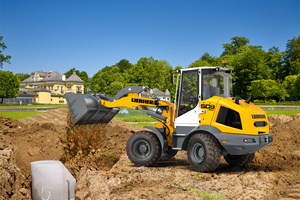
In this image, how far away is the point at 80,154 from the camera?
10953 mm

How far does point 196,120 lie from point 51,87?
323 ft

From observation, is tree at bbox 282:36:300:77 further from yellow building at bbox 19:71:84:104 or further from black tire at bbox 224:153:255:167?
black tire at bbox 224:153:255:167

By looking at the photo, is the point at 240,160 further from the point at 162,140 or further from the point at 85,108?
the point at 85,108

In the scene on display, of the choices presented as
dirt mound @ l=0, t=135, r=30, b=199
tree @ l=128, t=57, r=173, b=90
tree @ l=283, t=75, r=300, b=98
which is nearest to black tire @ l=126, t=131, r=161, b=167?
dirt mound @ l=0, t=135, r=30, b=199

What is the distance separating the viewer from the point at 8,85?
7800cm

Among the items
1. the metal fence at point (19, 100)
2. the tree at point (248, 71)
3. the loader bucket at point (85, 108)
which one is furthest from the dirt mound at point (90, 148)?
the metal fence at point (19, 100)

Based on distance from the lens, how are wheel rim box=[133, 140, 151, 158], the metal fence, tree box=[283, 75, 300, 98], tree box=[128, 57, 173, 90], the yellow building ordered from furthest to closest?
the yellow building, the metal fence, tree box=[283, 75, 300, 98], tree box=[128, 57, 173, 90], wheel rim box=[133, 140, 151, 158]

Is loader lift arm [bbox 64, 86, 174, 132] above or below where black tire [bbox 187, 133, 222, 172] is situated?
above

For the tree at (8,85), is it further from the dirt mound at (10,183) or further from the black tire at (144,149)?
the black tire at (144,149)

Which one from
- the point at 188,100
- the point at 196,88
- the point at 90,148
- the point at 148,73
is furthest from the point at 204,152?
the point at 148,73

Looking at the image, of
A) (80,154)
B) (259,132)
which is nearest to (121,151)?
(80,154)

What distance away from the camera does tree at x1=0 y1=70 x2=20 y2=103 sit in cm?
7757

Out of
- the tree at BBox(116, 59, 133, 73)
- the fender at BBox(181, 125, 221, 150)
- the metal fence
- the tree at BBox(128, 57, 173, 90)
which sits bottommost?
the fender at BBox(181, 125, 221, 150)

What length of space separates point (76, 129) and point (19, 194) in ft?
12.8
